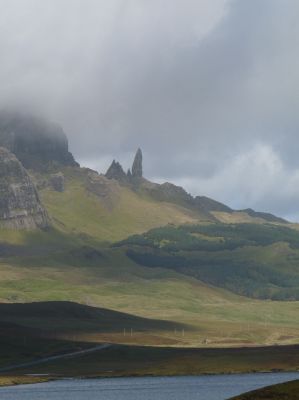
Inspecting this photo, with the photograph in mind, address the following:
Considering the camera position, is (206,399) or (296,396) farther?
(206,399)

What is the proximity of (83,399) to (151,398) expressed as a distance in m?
15.5

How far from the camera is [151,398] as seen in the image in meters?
191

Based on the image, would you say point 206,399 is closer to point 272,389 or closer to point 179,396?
point 179,396

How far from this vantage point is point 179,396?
194 meters

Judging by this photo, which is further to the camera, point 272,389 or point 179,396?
point 179,396

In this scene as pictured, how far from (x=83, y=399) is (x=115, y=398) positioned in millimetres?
6931

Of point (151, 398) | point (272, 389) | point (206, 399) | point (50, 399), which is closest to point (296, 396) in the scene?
point (272, 389)

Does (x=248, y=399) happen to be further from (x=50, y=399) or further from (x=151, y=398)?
(x=50, y=399)

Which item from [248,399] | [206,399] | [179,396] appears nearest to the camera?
[248,399]

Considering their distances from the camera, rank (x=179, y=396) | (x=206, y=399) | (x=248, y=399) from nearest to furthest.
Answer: (x=248, y=399)
(x=206, y=399)
(x=179, y=396)

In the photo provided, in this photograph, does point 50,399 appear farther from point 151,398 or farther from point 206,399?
point 206,399

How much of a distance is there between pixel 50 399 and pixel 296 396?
82365mm

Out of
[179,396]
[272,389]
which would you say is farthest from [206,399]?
[272,389]

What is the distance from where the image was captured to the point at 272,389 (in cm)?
13300
